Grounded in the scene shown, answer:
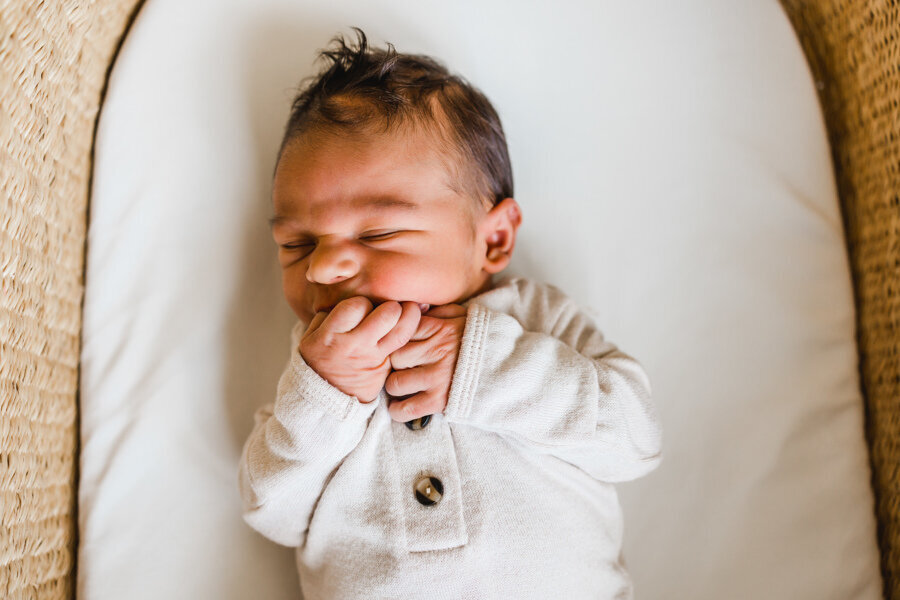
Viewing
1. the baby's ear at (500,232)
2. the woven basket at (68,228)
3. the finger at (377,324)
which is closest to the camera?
the finger at (377,324)

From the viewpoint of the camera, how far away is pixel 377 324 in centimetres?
101

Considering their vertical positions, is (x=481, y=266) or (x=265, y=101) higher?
(x=265, y=101)

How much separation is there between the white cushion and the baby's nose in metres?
0.37

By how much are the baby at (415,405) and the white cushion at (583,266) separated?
0.22 m

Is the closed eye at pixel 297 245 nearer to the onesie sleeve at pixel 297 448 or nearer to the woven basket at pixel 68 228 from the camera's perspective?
the onesie sleeve at pixel 297 448

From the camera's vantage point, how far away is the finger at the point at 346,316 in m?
1.01

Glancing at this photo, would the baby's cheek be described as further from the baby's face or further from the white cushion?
the white cushion

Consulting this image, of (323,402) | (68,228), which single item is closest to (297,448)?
(323,402)

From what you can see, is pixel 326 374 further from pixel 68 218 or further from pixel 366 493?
pixel 68 218

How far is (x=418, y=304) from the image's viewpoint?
109 cm

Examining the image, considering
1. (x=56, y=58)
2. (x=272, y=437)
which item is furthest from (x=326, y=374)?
(x=56, y=58)

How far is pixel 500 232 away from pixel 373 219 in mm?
280

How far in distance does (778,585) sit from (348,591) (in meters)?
0.78

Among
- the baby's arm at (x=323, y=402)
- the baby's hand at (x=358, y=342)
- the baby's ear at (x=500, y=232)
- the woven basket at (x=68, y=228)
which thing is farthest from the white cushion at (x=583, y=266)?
the baby's hand at (x=358, y=342)
